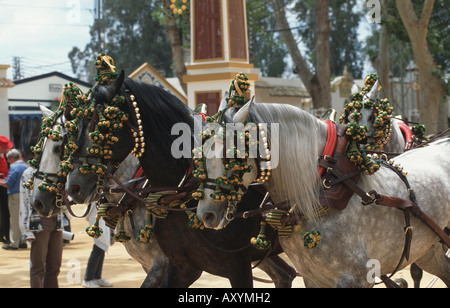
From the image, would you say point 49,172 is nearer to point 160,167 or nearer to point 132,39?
point 160,167

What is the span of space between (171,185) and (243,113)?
113cm

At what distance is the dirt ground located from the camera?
862 centimetres

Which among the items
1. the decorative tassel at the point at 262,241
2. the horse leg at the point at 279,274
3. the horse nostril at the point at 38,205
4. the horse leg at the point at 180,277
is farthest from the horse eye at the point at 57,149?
the horse leg at the point at 279,274

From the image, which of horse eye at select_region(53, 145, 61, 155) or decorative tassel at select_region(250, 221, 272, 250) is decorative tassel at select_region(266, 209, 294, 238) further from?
horse eye at select_region(53, 145, 61, 155)

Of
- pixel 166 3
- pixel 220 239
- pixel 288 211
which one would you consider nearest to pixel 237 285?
pixel 220 239

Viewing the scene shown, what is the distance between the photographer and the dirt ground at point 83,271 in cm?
862

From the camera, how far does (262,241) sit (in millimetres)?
4129

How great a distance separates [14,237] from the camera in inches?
500

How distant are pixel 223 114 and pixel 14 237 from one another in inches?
386

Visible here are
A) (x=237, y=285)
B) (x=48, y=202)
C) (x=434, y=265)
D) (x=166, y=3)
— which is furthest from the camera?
(x=166, y=3)

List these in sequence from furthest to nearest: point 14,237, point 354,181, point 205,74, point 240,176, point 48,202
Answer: point 14,237, point 205,74, point 48,202, point 354,181, point 240,176

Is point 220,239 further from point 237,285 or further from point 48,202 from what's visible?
point 48,202

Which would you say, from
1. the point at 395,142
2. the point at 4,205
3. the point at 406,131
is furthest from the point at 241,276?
the point at 4,205

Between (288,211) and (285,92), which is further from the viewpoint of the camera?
(285,92)
